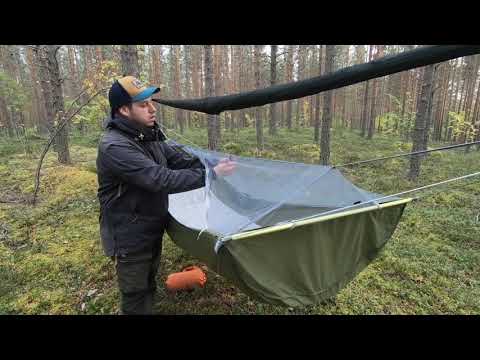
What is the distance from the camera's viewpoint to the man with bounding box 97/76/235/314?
5.78 ft

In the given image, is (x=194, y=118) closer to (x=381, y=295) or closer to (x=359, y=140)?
(x=359, y=140)

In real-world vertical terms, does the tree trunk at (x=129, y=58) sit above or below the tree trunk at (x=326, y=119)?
above

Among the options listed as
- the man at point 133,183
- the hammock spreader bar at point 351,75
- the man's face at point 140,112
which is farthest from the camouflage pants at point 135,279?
the hammock spreader bar at point 351,75

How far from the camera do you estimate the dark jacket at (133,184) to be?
1.75 metres

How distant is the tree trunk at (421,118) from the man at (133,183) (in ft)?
22.7

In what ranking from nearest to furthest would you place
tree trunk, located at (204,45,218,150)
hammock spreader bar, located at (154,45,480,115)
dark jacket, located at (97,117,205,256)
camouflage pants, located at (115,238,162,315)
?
hammock spreader bar, located at (154,45,480,115), dark jacket, located at (97,117,205,256), camouflage pants, located at (115,238,162,315), tree trunk, located at (204,45,218,150)

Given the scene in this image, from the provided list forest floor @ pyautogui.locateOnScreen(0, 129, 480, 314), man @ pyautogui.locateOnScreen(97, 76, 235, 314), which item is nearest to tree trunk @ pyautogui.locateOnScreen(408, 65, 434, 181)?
forest floor @ pyautogui.locateOnScreen(0, 129, 480, 314)

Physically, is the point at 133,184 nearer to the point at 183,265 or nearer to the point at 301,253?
the point at 301,253

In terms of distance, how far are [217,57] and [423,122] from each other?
15461 millimetres

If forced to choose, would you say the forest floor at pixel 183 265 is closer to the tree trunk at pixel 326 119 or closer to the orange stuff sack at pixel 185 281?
the orange stuff sack at pixel 185 281

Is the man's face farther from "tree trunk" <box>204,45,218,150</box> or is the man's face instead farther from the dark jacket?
"tree trunk" <box>204,45,218,150</box>

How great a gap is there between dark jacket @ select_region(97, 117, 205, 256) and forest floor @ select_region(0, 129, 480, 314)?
1.12 m

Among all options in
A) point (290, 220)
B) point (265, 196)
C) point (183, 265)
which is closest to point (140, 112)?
point (265, 196)
